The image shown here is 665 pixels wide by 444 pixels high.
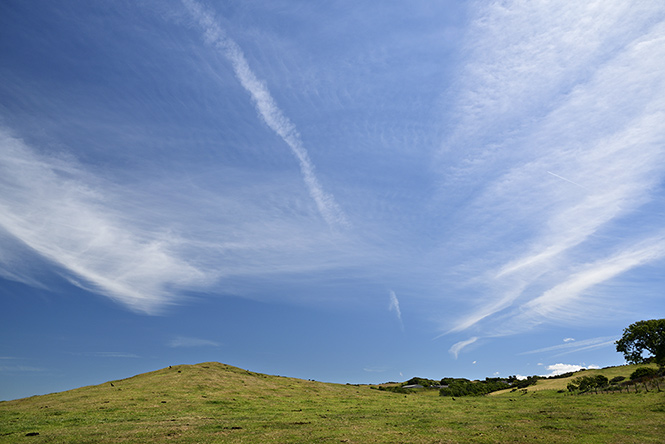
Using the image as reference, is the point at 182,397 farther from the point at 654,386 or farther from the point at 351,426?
the point at 654,386

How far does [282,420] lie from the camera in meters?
37.2

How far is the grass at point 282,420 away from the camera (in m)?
27.9

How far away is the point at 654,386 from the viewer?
190 feet

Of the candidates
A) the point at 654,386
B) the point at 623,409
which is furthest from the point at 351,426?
the point at 654,386

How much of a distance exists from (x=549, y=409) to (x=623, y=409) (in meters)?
7.96

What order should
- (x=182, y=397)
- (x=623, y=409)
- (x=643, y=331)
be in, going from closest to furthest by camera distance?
1. (x=623, y=409)
2. (x=182, y=397)
3. (x=643, y=331)

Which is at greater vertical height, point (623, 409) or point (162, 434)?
point (162, 434)

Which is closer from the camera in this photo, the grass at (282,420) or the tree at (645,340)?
the grass at (282,420)

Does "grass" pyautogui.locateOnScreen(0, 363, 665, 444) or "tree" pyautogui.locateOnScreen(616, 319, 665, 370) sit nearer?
"grass" pyautogui.locateOnScreen(0, 363, 665, 444)

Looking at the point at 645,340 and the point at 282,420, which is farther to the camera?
the point at 645,340

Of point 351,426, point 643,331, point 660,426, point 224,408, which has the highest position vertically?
point 643,331

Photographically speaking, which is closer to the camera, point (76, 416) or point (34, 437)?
point (34, 437)

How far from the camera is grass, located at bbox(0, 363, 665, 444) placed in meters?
27.9

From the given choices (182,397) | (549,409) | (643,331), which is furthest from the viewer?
(643,331)
